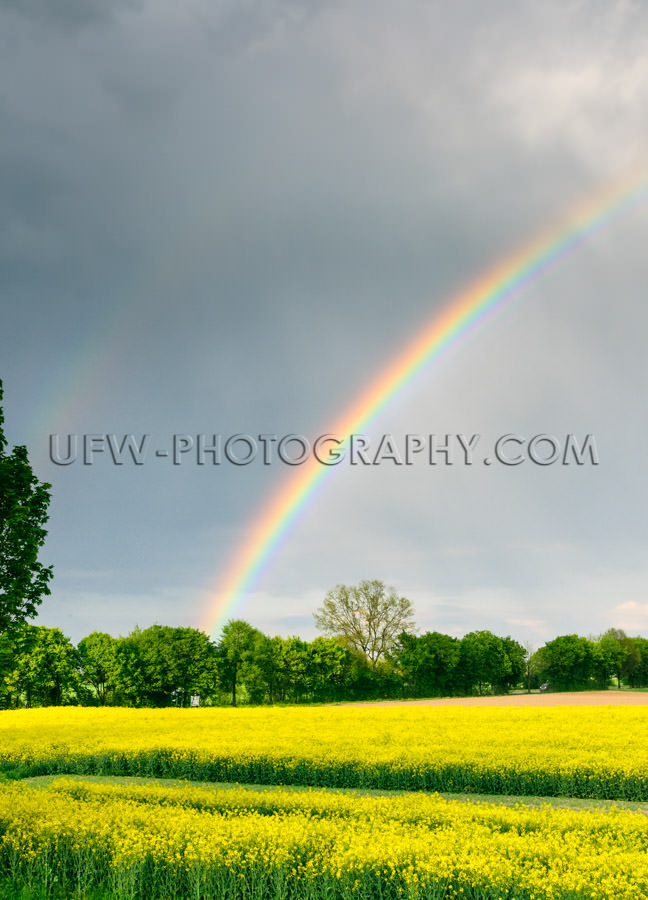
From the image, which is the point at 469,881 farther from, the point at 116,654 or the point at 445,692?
the point at 445,692

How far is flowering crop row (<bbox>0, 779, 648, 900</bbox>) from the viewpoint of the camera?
8.55 meters

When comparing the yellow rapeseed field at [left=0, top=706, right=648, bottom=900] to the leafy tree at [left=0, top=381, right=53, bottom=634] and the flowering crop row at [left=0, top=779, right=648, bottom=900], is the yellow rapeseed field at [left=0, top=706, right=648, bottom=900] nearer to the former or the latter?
the flowering crop row at [left=0, top=779, right=648, bottom=900]

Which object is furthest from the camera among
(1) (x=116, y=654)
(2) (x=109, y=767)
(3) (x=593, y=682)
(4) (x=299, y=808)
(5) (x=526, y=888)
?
(3) (x=593, y=682)

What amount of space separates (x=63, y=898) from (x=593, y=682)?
11750cm

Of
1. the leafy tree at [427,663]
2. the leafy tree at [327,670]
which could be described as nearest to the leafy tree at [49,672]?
the leafy tree at [327,670]

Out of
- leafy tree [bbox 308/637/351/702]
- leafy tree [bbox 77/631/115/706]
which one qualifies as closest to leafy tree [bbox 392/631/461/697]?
leafy tree [bbox 308/637/351/702]

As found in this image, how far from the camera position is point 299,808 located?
13125 millimetres

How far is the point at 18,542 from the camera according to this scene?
18938 millimetres

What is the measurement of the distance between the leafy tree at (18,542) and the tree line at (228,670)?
202 ft

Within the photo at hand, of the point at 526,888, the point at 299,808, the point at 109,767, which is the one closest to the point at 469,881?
the point at 526,888

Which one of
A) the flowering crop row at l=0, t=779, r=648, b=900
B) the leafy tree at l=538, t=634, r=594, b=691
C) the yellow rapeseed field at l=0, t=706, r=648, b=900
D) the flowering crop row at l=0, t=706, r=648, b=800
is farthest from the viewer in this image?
the leafy tree at l=538, t=634, r=594, b=691

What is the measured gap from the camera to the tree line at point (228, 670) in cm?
7950

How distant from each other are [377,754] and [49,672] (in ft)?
225

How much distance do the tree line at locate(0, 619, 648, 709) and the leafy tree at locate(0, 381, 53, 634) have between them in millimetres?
61710
